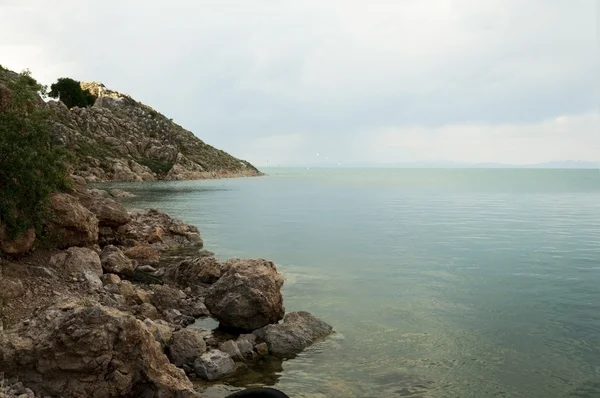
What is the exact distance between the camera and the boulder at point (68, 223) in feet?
72.7

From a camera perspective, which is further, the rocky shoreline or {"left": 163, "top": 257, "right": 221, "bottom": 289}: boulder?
{"left": 163, "top": 257, "right": 221, "bottom": 289}: boulder

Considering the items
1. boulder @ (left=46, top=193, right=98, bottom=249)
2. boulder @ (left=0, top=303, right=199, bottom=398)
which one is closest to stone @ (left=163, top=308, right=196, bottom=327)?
boulder @ (left=46, top=193, right=98, bottom=249)

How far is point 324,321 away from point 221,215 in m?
48.8

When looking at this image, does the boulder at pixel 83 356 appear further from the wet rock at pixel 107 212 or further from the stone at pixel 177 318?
the wet rock at pixel 107 212

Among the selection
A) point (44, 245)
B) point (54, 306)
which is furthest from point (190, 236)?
point (54, 306)

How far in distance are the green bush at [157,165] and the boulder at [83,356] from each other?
148 meters

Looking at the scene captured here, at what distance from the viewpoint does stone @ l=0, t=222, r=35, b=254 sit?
18422 millimetres

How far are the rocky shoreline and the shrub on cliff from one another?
1115 millimetres

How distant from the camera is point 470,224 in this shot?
194 feet

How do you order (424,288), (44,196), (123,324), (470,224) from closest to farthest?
(123,324), (44,196), (424,288), (470,224)

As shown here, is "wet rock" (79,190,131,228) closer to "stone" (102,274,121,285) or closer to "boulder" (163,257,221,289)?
"boulder" (163,257,221,289)

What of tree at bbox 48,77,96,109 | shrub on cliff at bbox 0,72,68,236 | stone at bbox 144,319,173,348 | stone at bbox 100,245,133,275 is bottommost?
stone at bbox 144,319,173,348

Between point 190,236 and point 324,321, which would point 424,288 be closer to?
point 324,321

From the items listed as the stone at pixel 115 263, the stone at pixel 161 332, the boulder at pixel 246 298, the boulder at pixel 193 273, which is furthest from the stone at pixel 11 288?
the boulder at pixel 193 273
